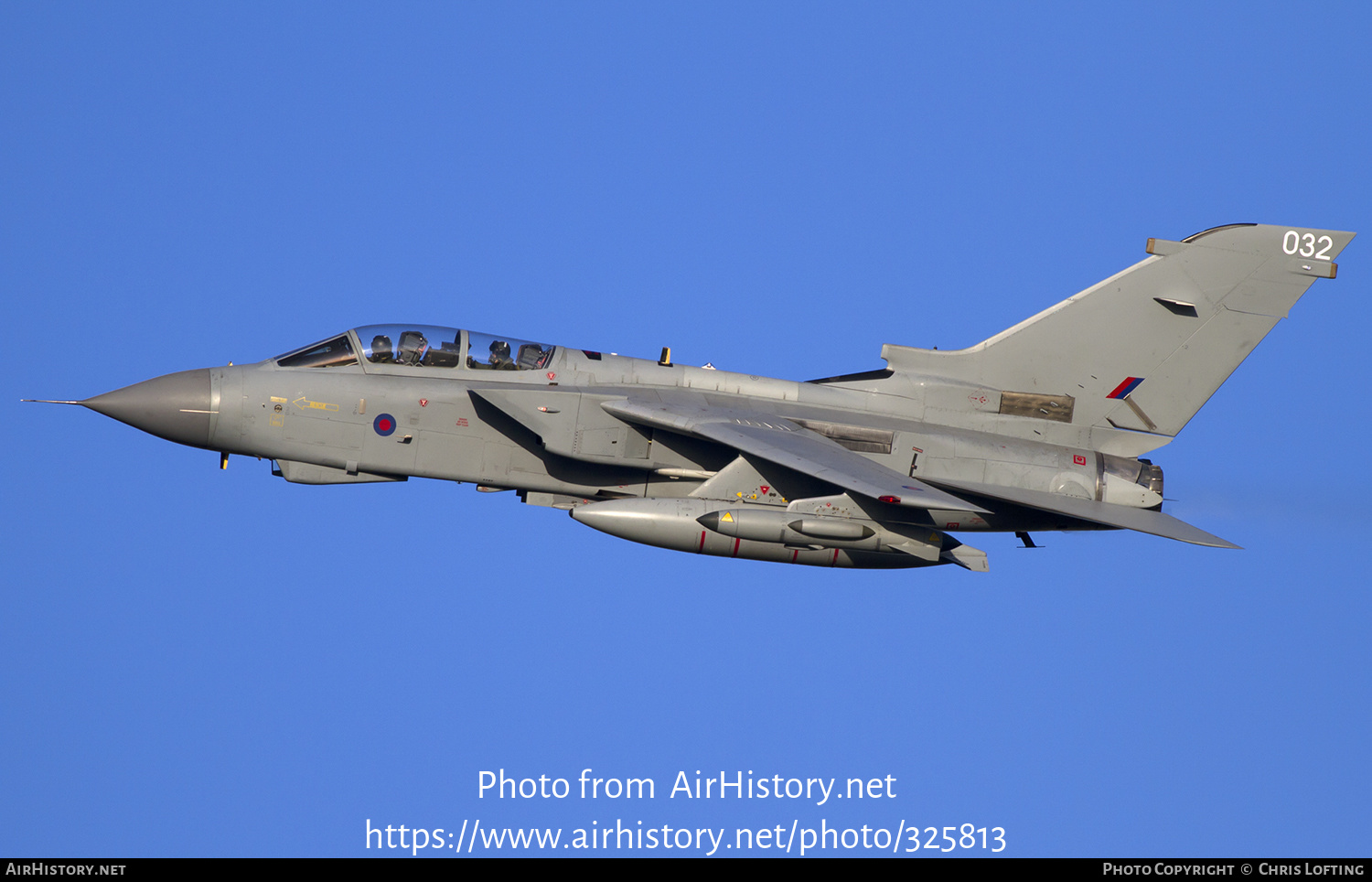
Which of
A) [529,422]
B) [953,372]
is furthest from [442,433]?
[953,372]

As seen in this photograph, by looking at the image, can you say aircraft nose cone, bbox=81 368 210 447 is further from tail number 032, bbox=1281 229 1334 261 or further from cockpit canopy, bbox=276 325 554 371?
tail number 032, bbox=1281 229 1334 261

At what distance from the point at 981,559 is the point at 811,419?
2.63 metres

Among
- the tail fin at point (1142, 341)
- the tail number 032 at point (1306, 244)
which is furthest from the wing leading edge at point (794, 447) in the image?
the tail number 032 at point (1306, 244)

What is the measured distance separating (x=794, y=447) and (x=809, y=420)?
1.18 m

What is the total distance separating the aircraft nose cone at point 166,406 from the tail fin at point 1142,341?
8.33 metres

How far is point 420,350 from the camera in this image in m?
16.6

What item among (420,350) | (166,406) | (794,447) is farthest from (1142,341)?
(166,406)

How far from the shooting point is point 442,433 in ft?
53.9

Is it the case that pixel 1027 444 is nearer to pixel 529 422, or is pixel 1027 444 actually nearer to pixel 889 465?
pixel 889 465

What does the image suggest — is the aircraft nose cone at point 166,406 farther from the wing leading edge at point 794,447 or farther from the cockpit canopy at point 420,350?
the wing leading edge at point 794,447

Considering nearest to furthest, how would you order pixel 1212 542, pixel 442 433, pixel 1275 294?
pixel 1212 542 < pixel 442 433 < pixel 1275 294

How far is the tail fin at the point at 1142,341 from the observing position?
1778 centimetres

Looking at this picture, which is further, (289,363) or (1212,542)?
(289,363)

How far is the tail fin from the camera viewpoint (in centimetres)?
1778
